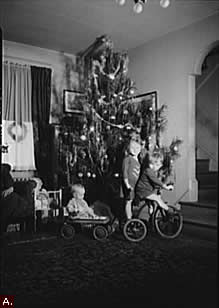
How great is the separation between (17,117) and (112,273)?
3443mm

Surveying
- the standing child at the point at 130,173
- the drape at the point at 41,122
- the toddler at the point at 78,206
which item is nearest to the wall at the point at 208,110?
the standing child at the point at 130,173

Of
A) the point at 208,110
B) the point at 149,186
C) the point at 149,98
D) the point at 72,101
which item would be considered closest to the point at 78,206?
the point at 149,186

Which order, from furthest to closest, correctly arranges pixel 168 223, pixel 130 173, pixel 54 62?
pixel 54 62 → pixel 130 173 → pixel 168 223

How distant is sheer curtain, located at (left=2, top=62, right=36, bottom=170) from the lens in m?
5.48

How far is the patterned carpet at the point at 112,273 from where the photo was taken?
2.39 metres

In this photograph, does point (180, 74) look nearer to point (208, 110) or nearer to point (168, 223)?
point (208, 110)

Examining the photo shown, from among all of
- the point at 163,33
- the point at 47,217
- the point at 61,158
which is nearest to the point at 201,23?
the point at 163,33

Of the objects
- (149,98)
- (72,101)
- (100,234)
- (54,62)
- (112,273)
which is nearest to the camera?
(112,273)

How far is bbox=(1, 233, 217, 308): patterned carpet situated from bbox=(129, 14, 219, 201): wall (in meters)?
1.35

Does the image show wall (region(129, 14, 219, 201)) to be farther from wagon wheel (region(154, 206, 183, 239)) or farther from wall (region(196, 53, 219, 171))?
wall (region(196, 53, 219, 171))

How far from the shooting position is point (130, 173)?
15.0 ft

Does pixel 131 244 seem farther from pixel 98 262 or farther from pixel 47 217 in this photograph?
pixel 47 217

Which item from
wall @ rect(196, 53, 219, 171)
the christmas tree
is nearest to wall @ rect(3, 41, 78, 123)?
the christmas tree

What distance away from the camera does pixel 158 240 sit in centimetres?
415
